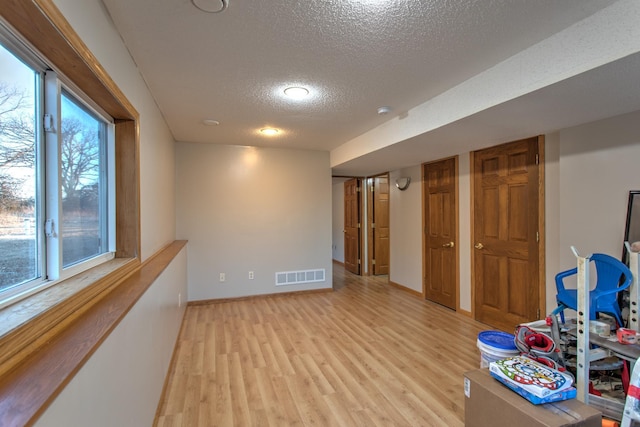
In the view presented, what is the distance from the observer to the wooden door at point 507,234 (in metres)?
3.16

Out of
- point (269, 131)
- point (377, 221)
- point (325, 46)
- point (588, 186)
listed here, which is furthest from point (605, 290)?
point (377, 221)

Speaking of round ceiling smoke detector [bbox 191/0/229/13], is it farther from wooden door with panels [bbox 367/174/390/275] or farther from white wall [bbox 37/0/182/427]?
wooden door with panels [bbox 367/174/390/275]

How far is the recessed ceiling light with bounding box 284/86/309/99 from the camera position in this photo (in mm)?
2586

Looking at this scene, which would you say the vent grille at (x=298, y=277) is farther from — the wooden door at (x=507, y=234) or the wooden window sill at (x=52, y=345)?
the wooden window sill at (x=52, y=345)

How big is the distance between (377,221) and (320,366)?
4.09 metres

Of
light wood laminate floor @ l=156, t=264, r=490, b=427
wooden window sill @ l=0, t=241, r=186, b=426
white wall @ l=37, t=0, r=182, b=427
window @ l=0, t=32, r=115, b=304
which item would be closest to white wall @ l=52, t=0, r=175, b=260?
white wall @ l=37, t=0, r=182, b=427

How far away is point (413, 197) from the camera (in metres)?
5.02

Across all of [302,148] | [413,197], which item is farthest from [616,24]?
[302,148]

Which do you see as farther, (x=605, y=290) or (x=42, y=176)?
(x=605, y=290)

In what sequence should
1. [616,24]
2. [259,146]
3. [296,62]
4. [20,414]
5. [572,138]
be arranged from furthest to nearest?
[259,146]
[572,138]
[296,62]
[616,24]
[20,414]

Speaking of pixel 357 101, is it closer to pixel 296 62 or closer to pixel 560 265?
pixel 296 62

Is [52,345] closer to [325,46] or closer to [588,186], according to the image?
[325,46]

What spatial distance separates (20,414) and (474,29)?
7.80 ft

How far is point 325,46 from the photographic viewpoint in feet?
6.35
